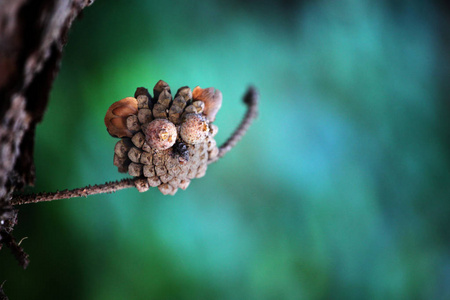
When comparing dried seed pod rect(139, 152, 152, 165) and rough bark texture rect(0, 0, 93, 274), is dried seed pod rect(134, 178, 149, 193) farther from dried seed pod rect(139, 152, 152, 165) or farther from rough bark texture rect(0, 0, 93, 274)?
rough bark texture rect(0, 0, 93, 274)

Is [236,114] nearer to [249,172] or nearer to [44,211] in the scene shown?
[249,172]

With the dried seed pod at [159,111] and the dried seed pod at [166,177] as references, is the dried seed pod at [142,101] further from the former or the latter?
the dried seed pod at [166,177]

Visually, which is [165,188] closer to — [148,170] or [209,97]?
[148,170]

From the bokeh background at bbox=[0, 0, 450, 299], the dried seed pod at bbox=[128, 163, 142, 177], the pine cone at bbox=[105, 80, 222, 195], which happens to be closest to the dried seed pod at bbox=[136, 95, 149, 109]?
the pine cone at bbox=[105, 80, 222, 195]

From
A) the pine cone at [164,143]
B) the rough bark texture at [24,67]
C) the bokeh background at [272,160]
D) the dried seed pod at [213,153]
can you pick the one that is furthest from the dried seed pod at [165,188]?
the bokeh background at [272,160]

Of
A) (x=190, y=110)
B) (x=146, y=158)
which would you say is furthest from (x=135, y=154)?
(x=190, y=110)

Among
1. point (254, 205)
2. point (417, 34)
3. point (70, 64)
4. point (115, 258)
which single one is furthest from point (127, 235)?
point (417, 34)
